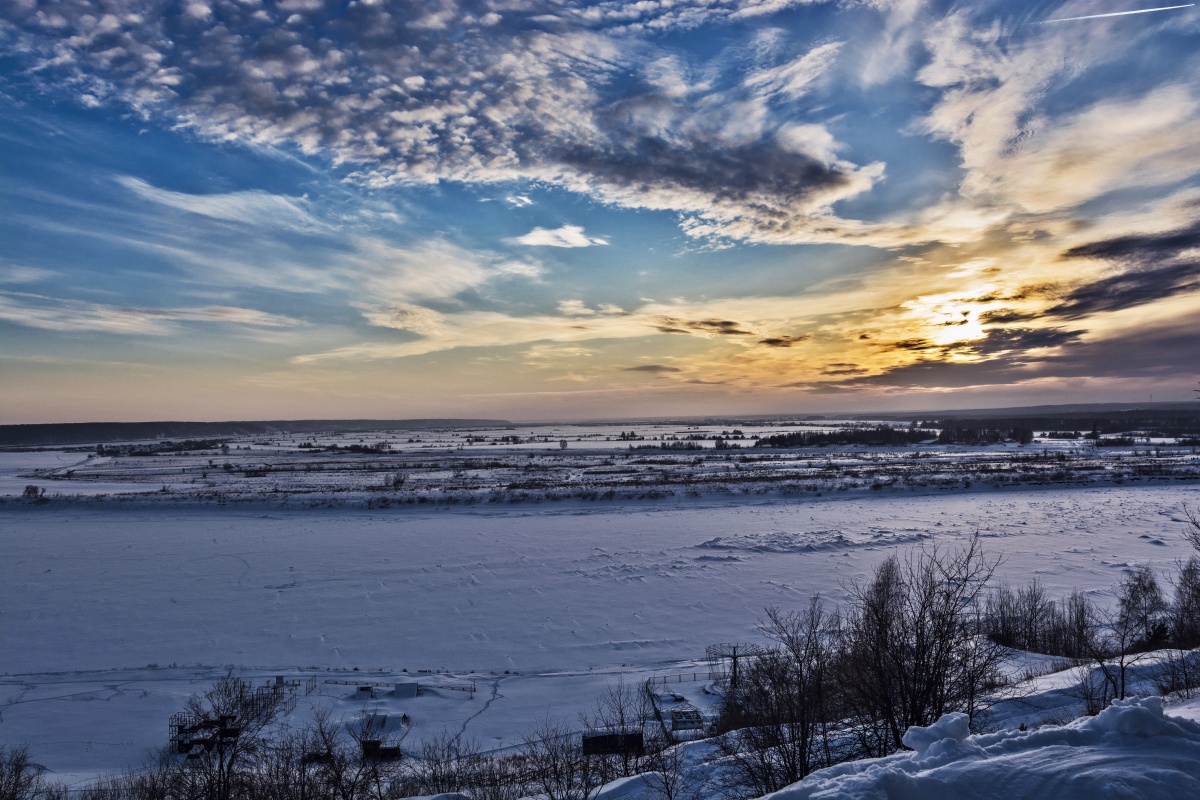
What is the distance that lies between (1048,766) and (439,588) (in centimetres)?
2641

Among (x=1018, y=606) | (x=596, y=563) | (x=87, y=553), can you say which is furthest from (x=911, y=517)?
(x=87, y=553)

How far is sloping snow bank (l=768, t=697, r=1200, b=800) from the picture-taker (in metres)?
6.38

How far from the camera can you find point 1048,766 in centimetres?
677

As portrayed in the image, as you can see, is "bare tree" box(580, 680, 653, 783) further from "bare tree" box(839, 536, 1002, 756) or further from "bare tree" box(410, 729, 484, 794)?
"bare tree" box(839, 536, 1002, 756)

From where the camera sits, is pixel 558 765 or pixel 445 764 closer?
pixel 558 765

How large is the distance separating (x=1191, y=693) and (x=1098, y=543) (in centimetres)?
2994

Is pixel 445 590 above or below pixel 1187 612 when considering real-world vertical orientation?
below

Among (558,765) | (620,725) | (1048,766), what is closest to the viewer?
(1048,766)

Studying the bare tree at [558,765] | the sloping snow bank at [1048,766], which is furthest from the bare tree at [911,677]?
the bare tree at [558,765]

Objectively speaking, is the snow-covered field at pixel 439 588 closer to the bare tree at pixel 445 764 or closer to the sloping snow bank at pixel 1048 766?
the bare tree at pixel 445 764

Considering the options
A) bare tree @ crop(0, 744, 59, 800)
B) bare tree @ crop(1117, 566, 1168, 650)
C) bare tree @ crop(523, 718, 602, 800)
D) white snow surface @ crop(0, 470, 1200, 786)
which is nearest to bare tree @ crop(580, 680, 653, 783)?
bare tree @ crop(523, 718, 602, 800)

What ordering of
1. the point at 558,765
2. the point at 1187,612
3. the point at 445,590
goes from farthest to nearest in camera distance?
the point at 445,590
the point at 1187,612
the point at 558,765

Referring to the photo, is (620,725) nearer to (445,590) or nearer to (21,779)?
(21,779)

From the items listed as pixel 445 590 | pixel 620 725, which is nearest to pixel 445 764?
pixel 620 725
